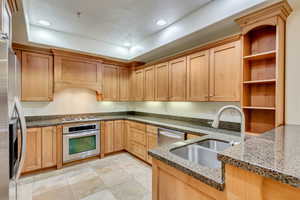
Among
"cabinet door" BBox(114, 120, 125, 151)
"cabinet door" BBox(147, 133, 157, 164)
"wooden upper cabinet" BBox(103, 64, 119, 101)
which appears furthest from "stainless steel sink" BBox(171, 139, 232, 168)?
"wooden upper cabinet" BBox(103, 64, 119, 101)

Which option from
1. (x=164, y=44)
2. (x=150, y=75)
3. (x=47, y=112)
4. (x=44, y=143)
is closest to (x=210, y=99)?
(x=164, y=44)

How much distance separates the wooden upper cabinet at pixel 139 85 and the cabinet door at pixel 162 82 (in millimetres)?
572

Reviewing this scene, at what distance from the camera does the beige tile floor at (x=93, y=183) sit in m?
2.27

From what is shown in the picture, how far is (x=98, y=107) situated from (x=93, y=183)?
2124 mm

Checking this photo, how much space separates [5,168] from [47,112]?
2820 mm

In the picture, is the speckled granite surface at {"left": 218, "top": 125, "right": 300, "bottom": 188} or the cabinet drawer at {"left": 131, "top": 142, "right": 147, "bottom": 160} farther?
the cabinet drawer at {"left": 131, "top": 142, "right": 147, "bottom": 160}

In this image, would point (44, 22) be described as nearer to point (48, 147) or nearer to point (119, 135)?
point (48, 147)

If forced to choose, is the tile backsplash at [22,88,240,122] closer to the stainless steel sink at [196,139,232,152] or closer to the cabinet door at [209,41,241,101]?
the cabinet door at [209,41,241,101]

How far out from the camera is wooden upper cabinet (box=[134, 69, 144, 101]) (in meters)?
4.04

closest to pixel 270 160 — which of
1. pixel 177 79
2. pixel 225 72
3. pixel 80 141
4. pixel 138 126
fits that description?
pixel 225 72

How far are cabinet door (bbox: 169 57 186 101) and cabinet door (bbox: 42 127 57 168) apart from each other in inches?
98.8

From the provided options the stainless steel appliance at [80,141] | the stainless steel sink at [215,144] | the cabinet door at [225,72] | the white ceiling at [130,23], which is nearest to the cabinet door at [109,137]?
the stainless steel appliance at [80,141]

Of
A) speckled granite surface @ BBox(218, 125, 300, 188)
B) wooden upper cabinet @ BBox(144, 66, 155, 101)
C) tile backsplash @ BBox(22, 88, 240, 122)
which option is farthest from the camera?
wooden upper cabinet @ BBox(144, 66, 155, 101)

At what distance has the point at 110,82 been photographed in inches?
164
